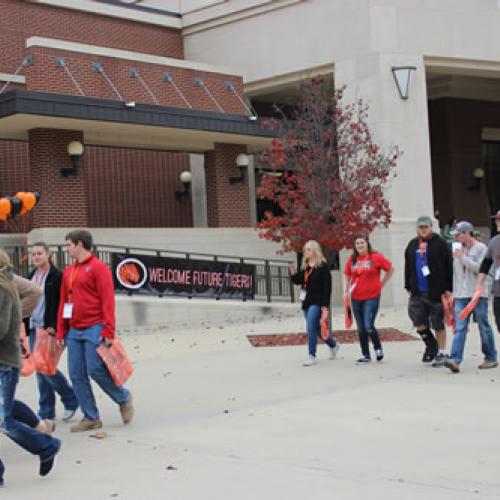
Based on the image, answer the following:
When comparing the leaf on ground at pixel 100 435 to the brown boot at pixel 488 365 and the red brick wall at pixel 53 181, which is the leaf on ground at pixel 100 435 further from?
the red brick wall at pixel 53 181

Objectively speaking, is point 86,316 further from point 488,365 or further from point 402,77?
point 402,77

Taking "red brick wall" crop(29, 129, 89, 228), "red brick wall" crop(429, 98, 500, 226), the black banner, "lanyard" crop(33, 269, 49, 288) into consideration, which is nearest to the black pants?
"lanyard" crop(33, 269, 49, 288)

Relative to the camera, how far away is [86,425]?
817cm

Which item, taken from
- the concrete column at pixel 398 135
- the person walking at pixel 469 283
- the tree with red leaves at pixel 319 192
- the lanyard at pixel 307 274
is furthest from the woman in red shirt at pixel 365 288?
the concrete column at pixel 398 135

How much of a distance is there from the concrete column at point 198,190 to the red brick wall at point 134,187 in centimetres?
25

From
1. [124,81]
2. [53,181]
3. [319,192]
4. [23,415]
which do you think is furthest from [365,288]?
[124,81]

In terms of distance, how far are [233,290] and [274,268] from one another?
3.75 metres

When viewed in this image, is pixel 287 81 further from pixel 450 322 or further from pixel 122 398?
pixel 122 398

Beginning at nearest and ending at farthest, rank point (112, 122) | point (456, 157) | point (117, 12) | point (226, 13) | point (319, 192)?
1. point (319, 192)
2. point (112, 122)
3. point (226, 13)
4. point (117, 12)
5. point (456, 157)

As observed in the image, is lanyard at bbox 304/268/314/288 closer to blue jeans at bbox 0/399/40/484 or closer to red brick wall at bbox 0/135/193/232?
blue jeans at bbox 0/399/40/484

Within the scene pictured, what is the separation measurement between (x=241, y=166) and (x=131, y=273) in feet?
24.7

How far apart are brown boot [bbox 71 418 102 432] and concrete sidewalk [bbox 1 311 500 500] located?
0.44 ft

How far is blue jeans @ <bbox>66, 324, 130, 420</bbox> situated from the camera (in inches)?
315

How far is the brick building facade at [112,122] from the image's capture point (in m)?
21.4
